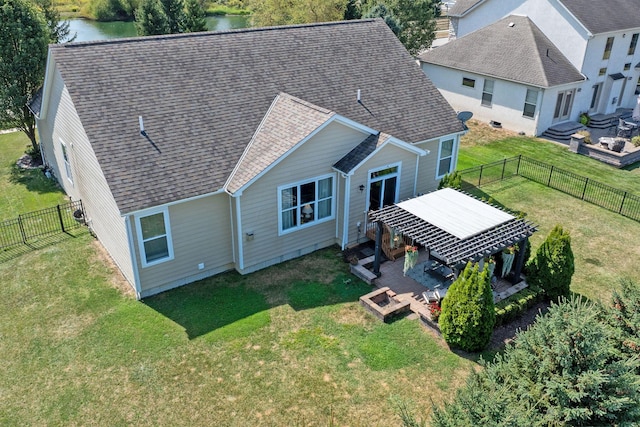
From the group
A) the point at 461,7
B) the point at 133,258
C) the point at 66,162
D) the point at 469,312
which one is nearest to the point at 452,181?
the point at 469,312

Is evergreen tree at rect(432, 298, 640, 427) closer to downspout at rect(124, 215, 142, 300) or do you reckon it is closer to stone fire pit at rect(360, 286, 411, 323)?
stone fire pit at rect(360, 286, 411, 323)

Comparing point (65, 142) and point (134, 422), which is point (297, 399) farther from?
point (65, 142)

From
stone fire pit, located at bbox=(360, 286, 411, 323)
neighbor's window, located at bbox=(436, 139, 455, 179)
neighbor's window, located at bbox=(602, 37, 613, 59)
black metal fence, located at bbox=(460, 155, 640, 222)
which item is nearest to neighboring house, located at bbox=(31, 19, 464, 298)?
neighbor's window, located at bbox=(436, 139, 455, 179)

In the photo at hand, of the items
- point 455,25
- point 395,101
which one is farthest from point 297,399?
point 455,25

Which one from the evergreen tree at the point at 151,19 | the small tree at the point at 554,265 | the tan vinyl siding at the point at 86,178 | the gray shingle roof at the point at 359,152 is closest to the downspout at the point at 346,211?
the gray shingle roof at the point at 359,152

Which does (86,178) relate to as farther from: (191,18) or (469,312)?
(191,18)

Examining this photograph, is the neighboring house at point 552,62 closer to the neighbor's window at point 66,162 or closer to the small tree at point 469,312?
the small tree at point 469,312
